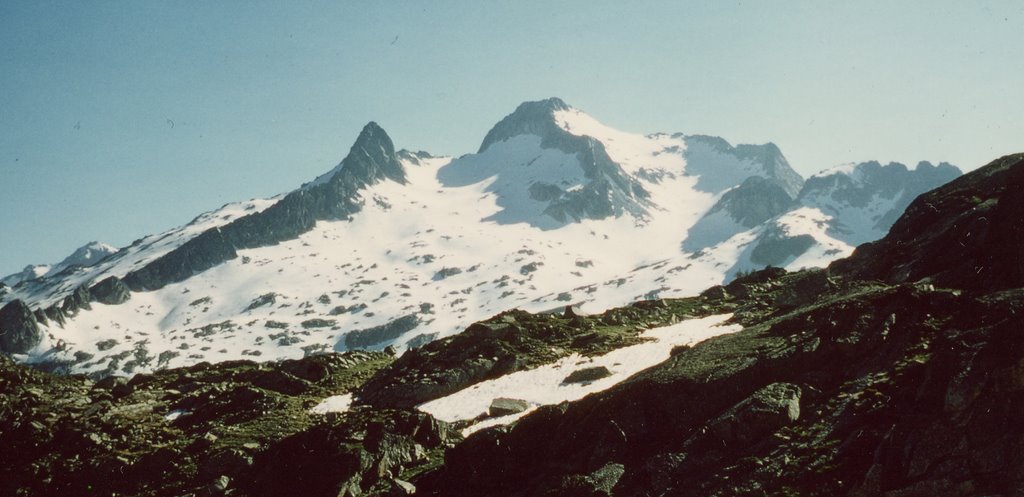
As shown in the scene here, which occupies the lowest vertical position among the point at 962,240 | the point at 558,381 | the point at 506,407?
the point at 558,381

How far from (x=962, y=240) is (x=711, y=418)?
51.1ft

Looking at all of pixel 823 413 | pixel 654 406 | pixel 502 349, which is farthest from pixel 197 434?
pixel 823 413

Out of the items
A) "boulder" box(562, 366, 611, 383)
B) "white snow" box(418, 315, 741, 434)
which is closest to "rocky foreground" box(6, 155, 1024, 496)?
"white snow" box(418, 315, 741, 434)

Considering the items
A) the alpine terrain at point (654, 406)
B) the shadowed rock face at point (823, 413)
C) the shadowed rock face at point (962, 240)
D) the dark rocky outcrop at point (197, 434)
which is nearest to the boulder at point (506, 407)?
the alpine terrain at point (654, 406)

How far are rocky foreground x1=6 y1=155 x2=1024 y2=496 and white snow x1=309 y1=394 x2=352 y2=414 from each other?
0.57m

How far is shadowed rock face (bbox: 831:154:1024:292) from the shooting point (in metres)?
17.9

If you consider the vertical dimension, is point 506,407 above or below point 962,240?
below

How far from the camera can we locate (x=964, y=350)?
11.8 metres

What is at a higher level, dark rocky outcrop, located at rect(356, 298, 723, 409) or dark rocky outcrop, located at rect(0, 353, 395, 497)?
dark rocky outcrop, located at rect(0, 353, 395, 497)

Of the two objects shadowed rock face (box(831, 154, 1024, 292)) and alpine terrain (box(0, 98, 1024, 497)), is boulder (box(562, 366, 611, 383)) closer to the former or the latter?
alpine terrain (box(0, 98, 1024, 497))

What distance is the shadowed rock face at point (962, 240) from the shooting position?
17859mm

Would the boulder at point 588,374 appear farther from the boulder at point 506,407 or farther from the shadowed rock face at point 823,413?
the shadowed rock face at point 823,413

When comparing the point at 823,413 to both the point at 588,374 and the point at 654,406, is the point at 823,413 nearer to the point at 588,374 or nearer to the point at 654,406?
the point at 654,406

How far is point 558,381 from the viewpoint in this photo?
27281mm
